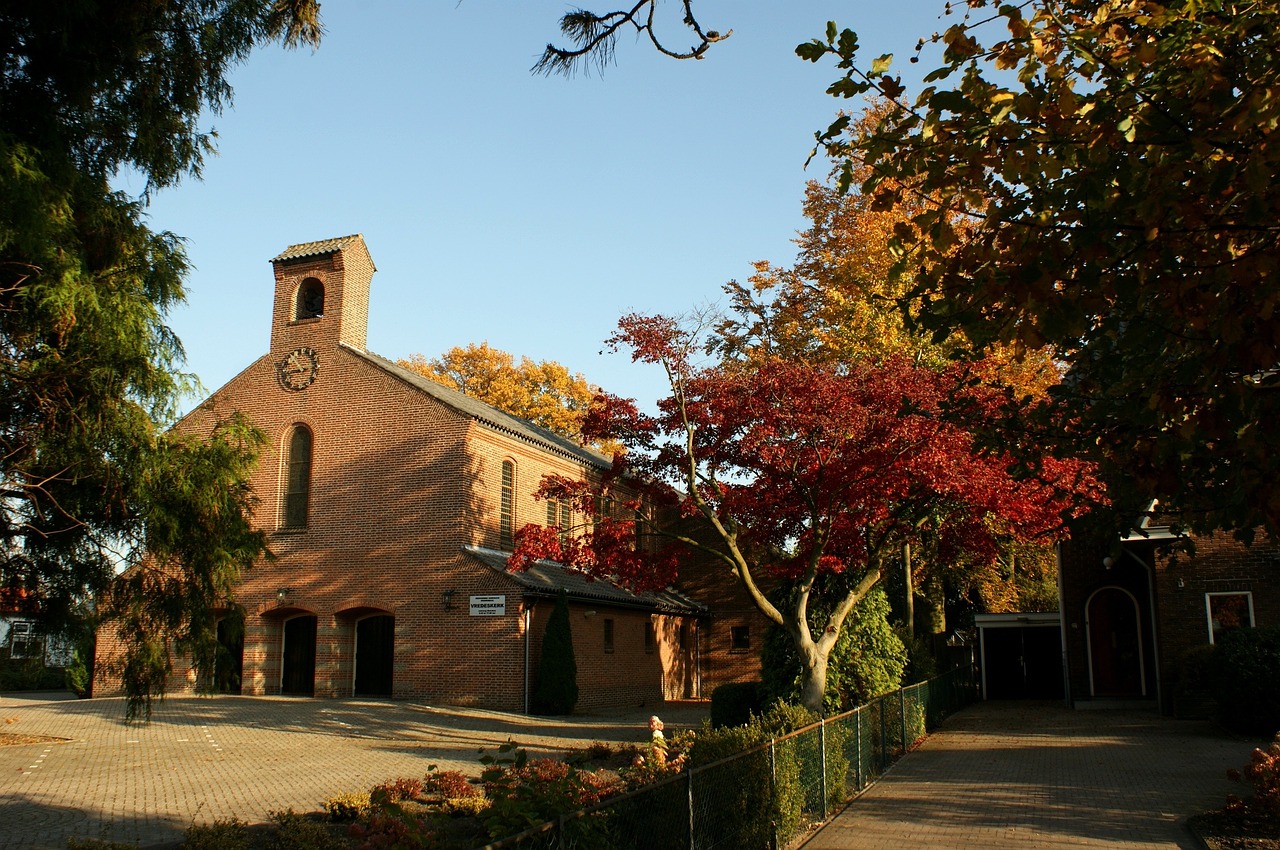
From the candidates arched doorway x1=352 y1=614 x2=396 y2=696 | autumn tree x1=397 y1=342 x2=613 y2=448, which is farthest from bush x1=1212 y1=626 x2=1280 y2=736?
autumn tree x1=397 y1=342 x2=613 y2=448

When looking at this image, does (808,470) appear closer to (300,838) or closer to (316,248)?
(300,838)

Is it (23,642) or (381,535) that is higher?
(381,535)

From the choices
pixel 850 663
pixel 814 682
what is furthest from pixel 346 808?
pixel 850 663

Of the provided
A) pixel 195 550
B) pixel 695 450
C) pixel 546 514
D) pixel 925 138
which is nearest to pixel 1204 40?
pixel 925 138

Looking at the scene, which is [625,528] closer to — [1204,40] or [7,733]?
[7,733]

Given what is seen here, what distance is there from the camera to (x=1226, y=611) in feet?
65.7

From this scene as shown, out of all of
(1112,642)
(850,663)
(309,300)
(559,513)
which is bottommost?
(850,663)

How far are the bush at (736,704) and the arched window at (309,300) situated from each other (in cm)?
1784

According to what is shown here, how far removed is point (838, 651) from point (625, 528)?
4.25 meters

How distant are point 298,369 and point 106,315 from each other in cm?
1890

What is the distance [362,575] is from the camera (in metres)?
27.0

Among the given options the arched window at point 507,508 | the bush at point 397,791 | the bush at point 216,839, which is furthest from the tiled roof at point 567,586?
the bush at point 216,839

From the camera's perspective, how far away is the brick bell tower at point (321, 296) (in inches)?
1147

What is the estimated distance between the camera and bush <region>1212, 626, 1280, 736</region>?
54.1 feet
